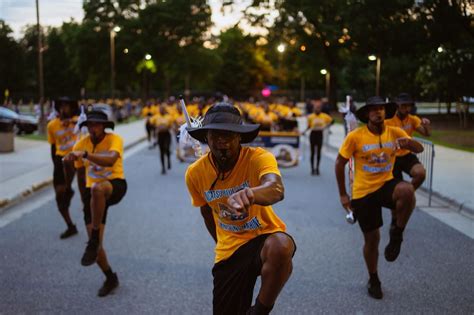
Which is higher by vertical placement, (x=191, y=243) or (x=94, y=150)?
(x=94, y=150)

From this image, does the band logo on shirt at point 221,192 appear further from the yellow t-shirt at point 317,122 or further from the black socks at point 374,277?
the yellow t-shirt at point 317,122

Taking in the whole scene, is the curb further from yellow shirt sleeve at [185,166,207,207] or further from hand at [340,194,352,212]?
yellow shirt sleeve at [185,166,207,207]

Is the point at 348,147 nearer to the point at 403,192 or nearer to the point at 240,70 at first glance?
the point at 403,192

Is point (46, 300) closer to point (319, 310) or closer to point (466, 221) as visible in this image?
point (319, 310)

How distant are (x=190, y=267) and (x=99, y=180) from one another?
4.51 ft

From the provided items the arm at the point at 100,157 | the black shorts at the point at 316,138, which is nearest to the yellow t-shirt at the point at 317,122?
the black shorts at the point at 316,138

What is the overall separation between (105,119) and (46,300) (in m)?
1.88

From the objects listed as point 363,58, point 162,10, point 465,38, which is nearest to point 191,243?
point 465,38

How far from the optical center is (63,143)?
7.83m

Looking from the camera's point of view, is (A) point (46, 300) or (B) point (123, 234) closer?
(A) point (46, 300)

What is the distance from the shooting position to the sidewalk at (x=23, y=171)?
10.5 meters

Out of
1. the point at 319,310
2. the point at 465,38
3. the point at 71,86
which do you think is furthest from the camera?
the point at 71,86

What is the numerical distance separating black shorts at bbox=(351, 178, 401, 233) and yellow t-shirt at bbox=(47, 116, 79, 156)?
173 inches

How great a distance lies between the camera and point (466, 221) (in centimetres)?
836
